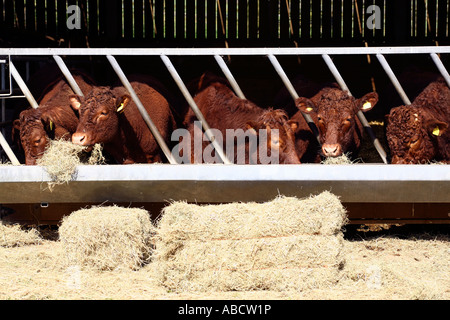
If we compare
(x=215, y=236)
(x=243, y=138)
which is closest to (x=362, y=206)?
(x=243, y=138)

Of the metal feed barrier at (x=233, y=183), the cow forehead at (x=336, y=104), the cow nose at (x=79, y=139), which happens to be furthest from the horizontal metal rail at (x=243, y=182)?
the cow forehead at (x=336, y=104)

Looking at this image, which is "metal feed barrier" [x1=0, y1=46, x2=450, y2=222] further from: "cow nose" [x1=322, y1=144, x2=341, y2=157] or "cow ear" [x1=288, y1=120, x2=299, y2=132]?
"cow ear" [x1=288, y1=120, x2=299, y2=132]

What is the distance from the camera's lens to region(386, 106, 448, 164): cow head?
7.00m

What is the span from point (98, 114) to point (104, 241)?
1.88m

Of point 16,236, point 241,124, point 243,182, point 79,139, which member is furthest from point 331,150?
point 16,236

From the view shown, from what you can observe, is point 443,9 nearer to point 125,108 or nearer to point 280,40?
point 280,40

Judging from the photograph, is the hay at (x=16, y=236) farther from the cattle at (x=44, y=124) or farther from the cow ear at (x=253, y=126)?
the cow ear at (x=253, y=126)

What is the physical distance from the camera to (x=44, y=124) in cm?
727

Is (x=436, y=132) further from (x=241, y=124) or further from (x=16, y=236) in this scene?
(x=16, y=236)

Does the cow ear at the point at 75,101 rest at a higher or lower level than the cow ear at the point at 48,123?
higher

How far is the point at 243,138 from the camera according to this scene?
7.66 metres

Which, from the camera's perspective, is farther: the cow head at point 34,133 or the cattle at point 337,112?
the cattle at point 337,112

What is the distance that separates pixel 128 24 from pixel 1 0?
1994mm

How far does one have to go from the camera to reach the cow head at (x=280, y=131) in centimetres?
707
